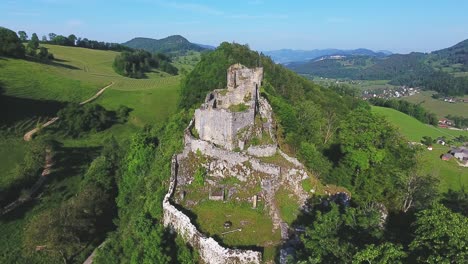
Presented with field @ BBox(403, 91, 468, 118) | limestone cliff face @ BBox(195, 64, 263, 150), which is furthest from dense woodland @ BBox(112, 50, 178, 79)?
Answer: field @ BBox(403, 91, 468, 118)

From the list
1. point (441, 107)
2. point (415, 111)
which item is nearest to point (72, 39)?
point (415, 111)

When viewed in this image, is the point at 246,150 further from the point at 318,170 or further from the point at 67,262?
the point at 67,262

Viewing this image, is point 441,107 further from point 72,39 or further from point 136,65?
point 72,39

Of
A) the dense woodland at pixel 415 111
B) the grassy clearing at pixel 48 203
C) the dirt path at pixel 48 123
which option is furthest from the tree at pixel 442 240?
the dense woodland at pixel 415 111

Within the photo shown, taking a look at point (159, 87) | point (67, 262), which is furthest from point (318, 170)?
point (159, 87)

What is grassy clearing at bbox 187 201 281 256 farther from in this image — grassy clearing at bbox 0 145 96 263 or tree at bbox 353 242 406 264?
grassy clearing at bbox 0 145 96 263

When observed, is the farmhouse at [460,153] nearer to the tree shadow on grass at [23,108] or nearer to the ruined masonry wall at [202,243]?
the ruined masonry wall at [202,243]
